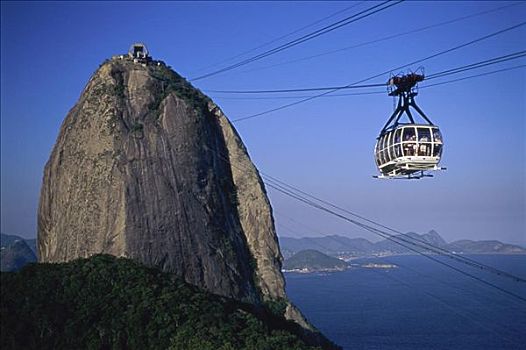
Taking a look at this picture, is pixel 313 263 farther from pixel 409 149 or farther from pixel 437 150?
pixel 409 149

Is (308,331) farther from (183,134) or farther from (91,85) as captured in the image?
(91,85)

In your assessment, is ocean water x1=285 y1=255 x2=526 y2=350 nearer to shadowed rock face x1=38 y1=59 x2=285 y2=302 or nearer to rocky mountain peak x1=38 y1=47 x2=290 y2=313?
rocky mountain peak x1=38 y1=47 x2=290 y2=313

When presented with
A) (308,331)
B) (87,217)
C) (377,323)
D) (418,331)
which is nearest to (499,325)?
(418,331)

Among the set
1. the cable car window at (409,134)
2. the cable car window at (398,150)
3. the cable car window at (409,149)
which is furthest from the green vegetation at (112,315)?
the cable car window at (409,134)

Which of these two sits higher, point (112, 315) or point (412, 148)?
point (412, 148)

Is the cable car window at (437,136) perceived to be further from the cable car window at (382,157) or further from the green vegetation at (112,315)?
the green vegetation at (112,315)

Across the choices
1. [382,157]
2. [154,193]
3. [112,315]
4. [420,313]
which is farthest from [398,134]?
[420,313]

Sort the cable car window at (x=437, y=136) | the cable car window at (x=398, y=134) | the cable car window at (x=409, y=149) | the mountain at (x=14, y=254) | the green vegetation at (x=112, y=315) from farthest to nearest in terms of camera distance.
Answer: the mountain at (x=14, y=254) → the green vegetation at (x=112, y=315) → the cable car window at (x=437, y=136) → the cable car window at (x=398, y=134) → the cable car window at (x=409, y=149)
